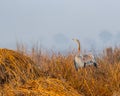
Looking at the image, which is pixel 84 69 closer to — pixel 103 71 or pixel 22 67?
pixel 103 71

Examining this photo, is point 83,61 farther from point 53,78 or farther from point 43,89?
point 43,89

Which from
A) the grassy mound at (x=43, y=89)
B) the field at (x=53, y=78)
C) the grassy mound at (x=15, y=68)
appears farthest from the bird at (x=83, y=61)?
the grassy mound at (x=43, y=89)

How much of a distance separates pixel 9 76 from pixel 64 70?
64.4 inches

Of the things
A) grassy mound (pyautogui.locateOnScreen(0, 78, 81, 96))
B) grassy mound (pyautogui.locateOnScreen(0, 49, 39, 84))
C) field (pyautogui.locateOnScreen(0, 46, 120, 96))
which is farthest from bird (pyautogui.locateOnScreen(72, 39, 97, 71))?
grassy mound (pyautogui.locateOnScreen(0, 78, 81, 96))

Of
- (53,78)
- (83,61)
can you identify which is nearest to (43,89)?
(53,78)

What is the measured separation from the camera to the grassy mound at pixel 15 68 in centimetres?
950

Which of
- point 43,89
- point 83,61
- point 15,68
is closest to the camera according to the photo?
point 43,89

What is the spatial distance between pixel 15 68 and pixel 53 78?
83 centimetres

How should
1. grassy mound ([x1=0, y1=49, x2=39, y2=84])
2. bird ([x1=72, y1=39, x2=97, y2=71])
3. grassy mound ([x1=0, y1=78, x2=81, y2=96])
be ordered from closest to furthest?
grassy mound ([x1=0, y1=78, x2=81, y2=96]) → grassy mound ([x1=0, y1=49, x2=39, y2=84]) → bird ([x1=72, y1=39, x2=97, y2=71])

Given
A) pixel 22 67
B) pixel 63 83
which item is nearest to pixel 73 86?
pixel 63 83

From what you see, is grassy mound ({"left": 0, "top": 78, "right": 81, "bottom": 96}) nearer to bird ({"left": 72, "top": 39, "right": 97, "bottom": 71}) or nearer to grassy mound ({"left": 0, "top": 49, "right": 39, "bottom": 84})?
grassy mound ({"left": 0, "top": 49, "right": 39, "bottom": 84})

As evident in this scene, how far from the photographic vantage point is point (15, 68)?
9.73m

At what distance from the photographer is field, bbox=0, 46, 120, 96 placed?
897 cm

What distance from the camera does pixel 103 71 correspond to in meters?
11.3
